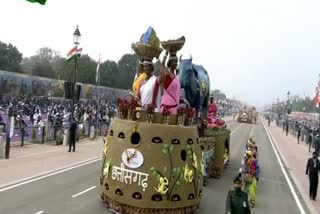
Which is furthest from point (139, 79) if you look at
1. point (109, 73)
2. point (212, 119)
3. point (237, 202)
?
point (109, 73)

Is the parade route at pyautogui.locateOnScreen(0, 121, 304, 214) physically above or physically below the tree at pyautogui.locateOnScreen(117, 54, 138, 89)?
below

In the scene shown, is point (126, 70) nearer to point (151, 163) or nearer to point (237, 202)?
point (151, 163)

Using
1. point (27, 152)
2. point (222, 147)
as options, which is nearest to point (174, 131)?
point (222, 147)

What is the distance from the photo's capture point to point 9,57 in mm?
84938

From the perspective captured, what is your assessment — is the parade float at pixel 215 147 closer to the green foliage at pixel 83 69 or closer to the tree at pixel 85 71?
the green foliage at pixel 83 69

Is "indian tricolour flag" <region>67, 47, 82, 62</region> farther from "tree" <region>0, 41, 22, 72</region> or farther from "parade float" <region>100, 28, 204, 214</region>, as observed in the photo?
"tree" <region>0, 41, 22, 72</region>

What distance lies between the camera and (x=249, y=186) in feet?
Answer: 47.6

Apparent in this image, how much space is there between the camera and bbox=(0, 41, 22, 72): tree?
83.3 m

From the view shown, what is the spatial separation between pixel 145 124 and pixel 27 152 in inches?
511

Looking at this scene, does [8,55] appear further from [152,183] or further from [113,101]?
[152,183]

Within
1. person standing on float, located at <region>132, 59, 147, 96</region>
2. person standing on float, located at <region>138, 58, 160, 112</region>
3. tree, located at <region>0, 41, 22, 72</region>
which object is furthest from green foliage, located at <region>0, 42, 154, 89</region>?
person standing on float, located at <region>138, 58, 160, 112</region>

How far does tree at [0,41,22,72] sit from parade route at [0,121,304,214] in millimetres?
67838

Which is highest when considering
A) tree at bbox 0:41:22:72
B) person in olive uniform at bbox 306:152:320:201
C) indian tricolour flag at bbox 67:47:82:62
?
tree at bbox 0:41:22:72

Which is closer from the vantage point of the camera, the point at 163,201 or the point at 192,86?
the point at 163,201
